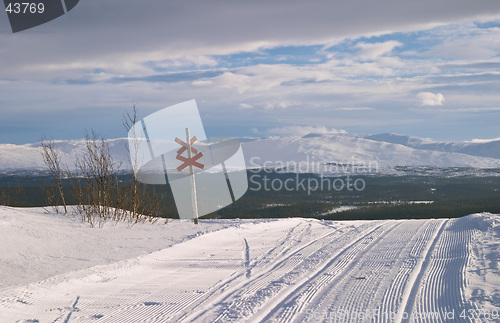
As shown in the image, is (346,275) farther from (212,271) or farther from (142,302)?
(142,302)

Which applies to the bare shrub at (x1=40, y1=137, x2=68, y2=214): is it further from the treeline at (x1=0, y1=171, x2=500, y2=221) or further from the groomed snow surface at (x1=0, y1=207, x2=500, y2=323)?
the treeline at (x1=0, y1=171, x2=500, y2=221)

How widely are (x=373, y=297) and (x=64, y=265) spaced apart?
5757 mm

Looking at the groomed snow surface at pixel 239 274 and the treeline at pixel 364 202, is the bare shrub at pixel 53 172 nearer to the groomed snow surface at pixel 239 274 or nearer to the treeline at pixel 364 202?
the groomed snow surface at pixel 239 274

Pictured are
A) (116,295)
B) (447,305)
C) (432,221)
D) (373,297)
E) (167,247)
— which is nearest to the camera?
(447,305)

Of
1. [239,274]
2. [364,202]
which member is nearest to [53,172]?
[239,274]

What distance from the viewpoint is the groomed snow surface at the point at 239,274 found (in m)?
6.30

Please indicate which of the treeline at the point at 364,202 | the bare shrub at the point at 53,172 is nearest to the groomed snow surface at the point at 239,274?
the bare shrub at the point at 53,172

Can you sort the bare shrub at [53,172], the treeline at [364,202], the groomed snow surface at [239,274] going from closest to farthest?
the groomed snow surface at [239,274] → the bare shrub at [53,172] → the treeline at [364,202]

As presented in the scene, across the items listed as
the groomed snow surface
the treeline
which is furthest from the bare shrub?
the treeline

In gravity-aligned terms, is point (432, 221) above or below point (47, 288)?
below

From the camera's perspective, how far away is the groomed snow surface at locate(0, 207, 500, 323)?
630 cm

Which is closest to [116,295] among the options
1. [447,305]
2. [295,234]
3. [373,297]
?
[373,297]

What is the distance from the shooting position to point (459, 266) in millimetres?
8773

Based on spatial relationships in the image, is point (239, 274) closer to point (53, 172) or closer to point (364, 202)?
point (53, 172)
